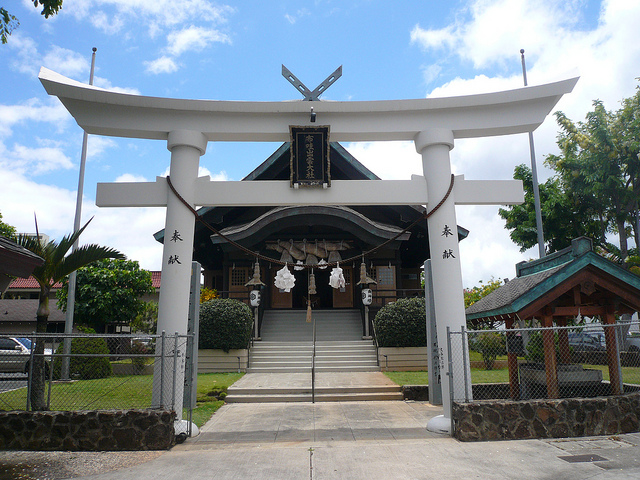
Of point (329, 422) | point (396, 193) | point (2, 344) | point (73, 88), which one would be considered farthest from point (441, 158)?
point (2, 344)

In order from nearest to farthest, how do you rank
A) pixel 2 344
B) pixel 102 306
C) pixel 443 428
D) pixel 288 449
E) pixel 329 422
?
pixel 288 449
pixel 443 428
pixel 329 422
pixel 2 344
pixel 102 306

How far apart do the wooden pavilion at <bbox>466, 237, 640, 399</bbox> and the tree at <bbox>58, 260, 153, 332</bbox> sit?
1913 cm

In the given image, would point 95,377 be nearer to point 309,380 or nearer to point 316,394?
point 309,380

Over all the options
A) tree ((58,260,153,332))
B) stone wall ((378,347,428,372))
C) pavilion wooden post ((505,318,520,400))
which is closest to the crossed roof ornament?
pavilion wooden post ((505,318,520,400))

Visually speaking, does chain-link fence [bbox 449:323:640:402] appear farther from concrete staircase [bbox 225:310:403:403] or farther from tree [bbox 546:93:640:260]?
tree [bbox 546:93:640:260]

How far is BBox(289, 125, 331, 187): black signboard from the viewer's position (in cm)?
810

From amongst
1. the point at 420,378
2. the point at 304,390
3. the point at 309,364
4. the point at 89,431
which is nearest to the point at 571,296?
the point at 420,378

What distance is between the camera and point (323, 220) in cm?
1794

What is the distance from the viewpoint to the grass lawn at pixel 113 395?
9.61 meters

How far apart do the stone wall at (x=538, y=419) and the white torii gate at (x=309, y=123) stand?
936 millimetres

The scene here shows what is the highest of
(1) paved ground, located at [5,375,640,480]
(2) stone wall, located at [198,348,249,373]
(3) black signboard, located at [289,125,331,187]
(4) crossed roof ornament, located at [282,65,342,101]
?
(4) crossed roof ornament, located at [282,65,342,101]

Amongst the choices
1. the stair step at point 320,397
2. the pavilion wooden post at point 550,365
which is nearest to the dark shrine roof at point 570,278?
the pavilion wooden post at point 550,365

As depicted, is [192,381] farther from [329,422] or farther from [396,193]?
[396,193]

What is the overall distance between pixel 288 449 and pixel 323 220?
1184 centimetres
